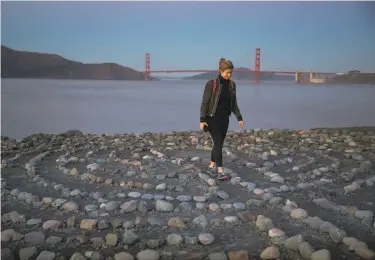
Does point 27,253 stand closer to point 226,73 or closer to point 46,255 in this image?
point 46,255

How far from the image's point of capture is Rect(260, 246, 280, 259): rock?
99.0 inches

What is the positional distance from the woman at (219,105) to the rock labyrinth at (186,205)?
474 mm

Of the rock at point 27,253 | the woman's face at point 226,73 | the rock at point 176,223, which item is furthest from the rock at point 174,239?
the woman's face at point 226,73

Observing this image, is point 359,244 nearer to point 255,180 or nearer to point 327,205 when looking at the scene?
point 327,205

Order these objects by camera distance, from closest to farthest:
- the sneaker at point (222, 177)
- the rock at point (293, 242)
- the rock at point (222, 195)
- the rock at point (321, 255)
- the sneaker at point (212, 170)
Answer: the rock at point (321, 255)
the rock at point (293, 242)
the rock at point (222, 195)
the sneaker at point (222, 177)
the sneaker at point (212, 170)

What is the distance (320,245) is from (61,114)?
11.6 metres

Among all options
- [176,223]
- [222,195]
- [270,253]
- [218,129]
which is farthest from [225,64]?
[270,253]

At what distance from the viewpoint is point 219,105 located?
13.9 feet

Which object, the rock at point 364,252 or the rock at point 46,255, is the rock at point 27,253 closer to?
the rock at point 46,255

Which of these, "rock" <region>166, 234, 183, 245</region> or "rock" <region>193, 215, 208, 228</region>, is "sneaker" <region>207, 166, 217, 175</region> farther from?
"rock" <region>166, 234, 183, 245</region>

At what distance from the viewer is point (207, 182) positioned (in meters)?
4.23

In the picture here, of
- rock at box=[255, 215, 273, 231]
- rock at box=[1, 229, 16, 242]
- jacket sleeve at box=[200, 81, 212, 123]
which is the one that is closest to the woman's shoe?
jacket sleeve at box=[200, 81, 212, 123]

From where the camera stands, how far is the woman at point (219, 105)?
13.7 feet

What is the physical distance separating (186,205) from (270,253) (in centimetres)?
108
